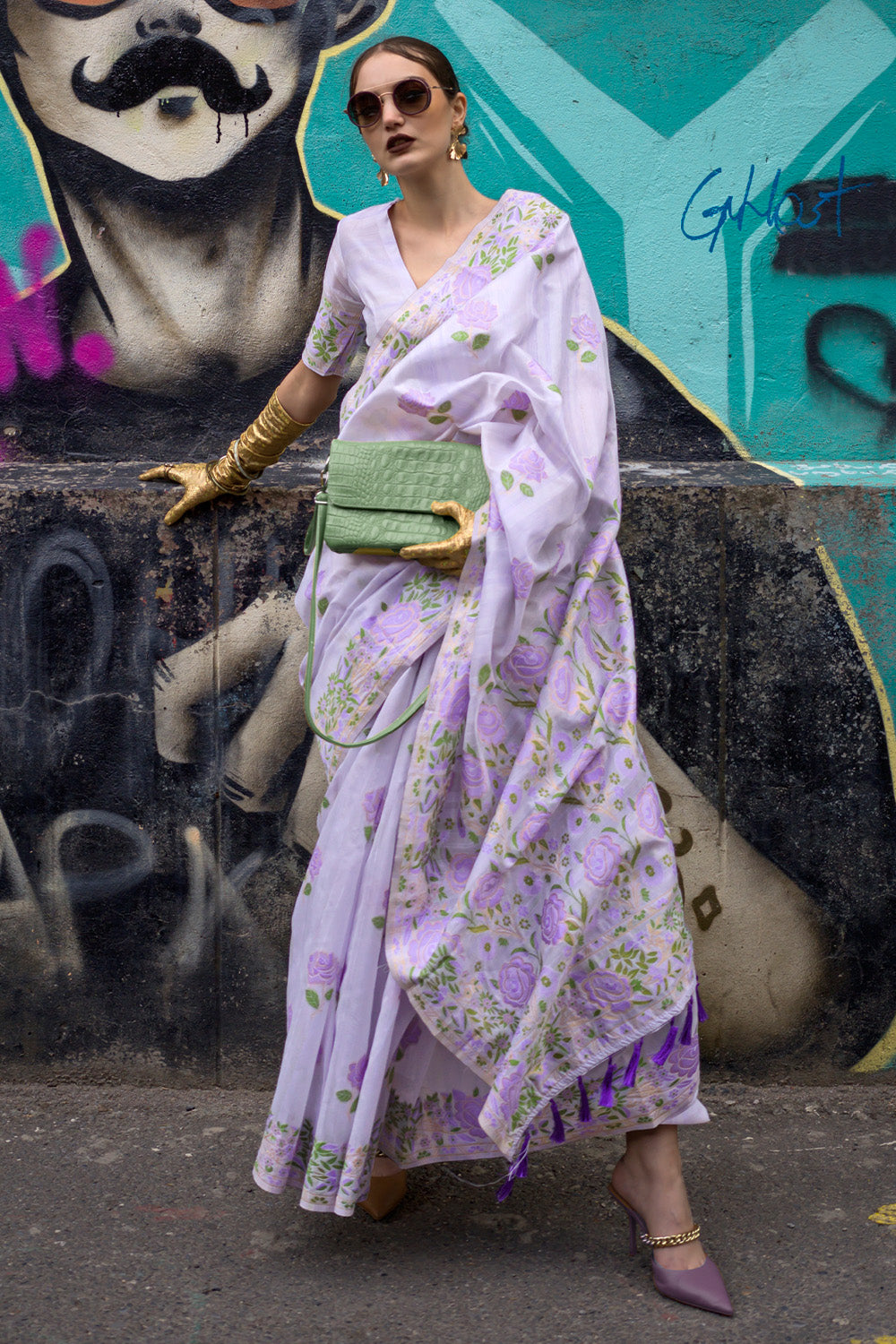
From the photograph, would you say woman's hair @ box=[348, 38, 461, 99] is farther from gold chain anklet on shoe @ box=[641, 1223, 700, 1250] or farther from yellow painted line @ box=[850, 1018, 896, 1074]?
yellow painted line @ box=[850, 1018, 896, 1074]

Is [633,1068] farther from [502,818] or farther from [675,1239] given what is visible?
[502,818]

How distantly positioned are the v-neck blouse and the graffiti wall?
1.38 feet

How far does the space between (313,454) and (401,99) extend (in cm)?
114

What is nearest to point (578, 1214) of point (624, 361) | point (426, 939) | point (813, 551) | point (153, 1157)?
point (426, 939)

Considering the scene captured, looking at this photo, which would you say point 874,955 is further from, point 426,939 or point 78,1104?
point 78,1104

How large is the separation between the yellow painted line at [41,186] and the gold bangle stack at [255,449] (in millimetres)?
864

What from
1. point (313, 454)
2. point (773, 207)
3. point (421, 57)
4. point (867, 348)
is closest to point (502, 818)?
point (421, 57)

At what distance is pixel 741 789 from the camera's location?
269 cm

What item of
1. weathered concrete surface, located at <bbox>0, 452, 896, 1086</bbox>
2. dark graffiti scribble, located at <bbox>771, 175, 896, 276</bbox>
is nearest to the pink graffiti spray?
weathered concrete surface, located at <bbox>0, 452, 896, 1086</bbox>

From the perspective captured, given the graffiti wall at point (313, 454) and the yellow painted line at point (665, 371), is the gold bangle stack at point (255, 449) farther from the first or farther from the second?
the yellow painted line at point (665, 371)

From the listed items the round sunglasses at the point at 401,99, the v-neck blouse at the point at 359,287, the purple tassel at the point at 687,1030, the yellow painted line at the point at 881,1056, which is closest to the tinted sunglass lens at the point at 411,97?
the round sunglasses at the point at 401,99

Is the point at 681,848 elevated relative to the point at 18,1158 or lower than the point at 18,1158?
elevated

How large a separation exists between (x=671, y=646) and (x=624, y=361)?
2.57 ft

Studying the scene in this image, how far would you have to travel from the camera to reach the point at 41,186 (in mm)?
3092
